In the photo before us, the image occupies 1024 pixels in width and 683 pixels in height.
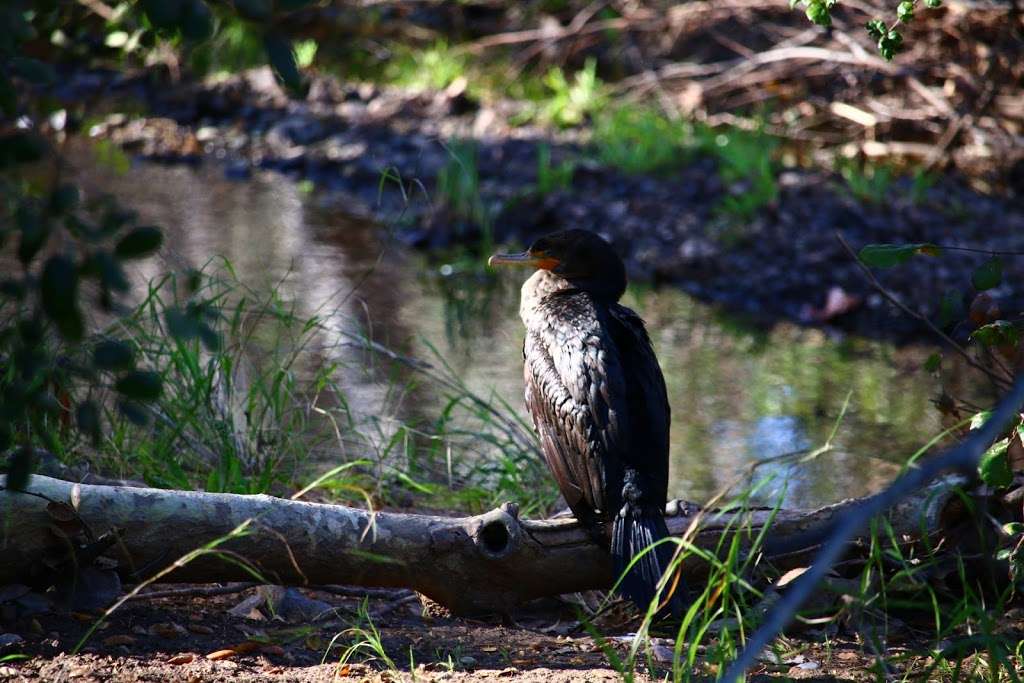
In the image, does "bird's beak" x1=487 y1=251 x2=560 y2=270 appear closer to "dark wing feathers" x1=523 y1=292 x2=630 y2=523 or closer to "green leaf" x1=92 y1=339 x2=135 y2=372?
"dark wing feathers" x1=523 y1=292 x2=630 y2=523

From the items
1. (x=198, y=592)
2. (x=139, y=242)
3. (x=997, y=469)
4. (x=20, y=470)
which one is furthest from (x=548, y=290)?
(x=139, y=242)

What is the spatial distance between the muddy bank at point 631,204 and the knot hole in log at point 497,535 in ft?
10.6

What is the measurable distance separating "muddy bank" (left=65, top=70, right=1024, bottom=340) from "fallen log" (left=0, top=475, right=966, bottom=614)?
3147 mm

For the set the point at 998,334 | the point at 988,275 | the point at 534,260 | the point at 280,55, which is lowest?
the point at 534,260

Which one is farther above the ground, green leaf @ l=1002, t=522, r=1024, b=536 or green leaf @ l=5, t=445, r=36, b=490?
green leaf @ l=5, t=445, r=36, b=490

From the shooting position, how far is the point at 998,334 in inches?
112

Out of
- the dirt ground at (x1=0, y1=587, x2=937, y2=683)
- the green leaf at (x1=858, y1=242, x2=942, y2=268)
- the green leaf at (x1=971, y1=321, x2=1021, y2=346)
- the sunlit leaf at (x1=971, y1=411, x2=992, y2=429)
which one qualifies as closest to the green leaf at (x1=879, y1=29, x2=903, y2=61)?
the green leaf at (x1=858, y1=242, x2=942, y2=268)

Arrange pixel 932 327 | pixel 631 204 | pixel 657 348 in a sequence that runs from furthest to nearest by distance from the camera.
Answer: pixel 631 204
pixel 657 348
pixel 932 327

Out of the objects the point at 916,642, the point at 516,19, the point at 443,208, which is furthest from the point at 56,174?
the point at 516,19

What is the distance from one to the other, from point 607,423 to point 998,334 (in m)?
1.23

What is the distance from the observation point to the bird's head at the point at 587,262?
14.7ft

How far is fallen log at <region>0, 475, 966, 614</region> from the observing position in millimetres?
2947

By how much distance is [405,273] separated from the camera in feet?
28.0

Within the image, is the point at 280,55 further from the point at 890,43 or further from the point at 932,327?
the point at 932,327
